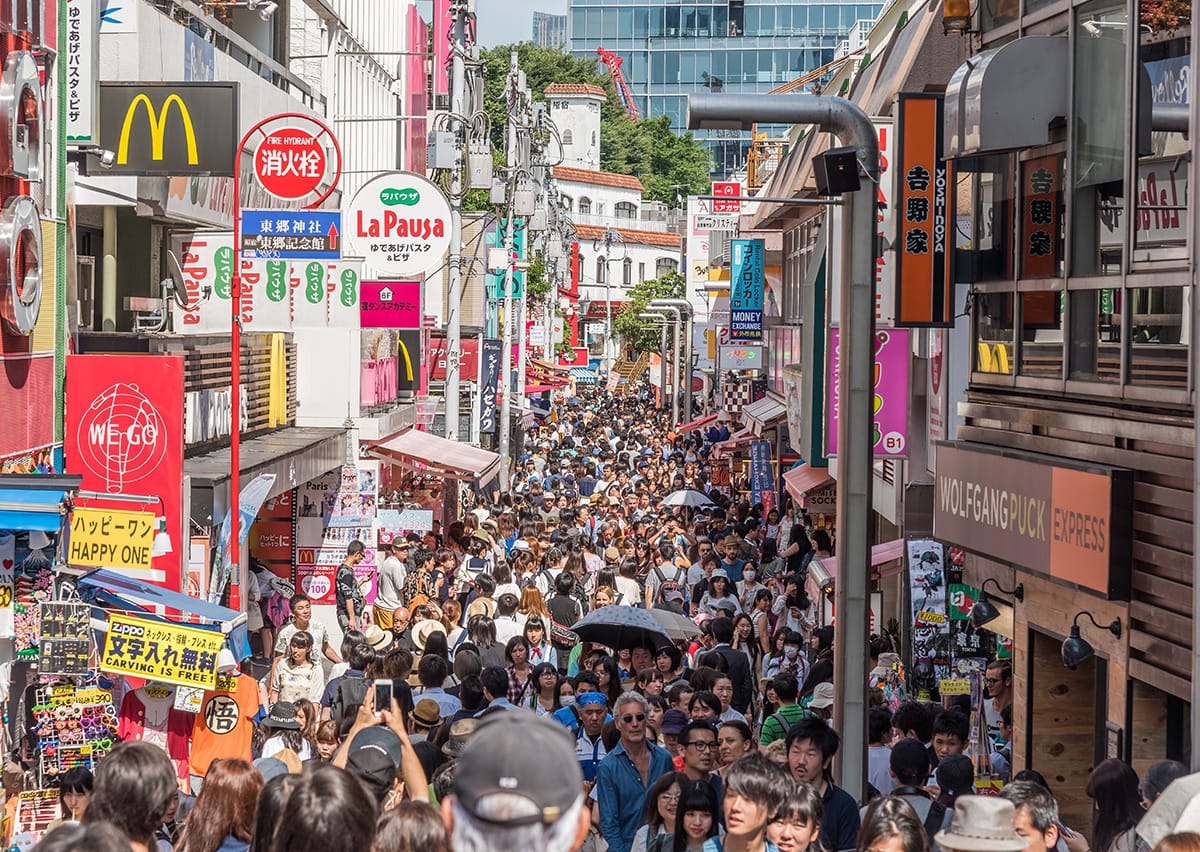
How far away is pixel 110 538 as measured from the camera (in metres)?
12.1

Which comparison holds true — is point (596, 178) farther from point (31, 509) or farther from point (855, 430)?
point (855, 430)

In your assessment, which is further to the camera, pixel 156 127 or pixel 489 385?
pixel 489 385

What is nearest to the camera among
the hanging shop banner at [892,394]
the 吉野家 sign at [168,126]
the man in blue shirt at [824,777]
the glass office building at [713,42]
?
the man in blue shirt at [824,777]

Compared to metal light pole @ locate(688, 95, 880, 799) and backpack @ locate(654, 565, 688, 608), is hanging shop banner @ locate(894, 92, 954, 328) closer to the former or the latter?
metal light pole @ locate(688, 95, 880, 799)

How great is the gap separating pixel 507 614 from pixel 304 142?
5.50 meters

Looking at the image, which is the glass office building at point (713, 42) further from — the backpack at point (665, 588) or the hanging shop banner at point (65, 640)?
the hanging shop banner at point (65, 640)

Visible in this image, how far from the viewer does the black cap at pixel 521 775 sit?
141 inches

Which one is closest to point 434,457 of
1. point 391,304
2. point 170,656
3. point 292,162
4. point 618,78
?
point 391,304

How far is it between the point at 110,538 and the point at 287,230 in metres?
4.28

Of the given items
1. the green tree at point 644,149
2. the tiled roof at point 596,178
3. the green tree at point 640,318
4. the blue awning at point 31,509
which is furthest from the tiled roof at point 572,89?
the blue awning at point 31,509

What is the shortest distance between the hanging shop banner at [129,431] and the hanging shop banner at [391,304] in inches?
432

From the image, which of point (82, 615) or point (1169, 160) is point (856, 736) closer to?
point (1169, 160)

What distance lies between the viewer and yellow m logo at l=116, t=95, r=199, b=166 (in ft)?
48.9

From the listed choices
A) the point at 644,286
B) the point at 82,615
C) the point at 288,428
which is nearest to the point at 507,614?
the point at 82,615
